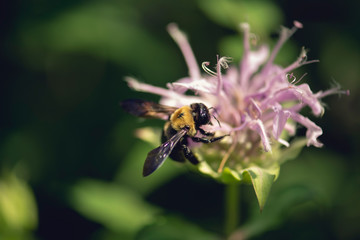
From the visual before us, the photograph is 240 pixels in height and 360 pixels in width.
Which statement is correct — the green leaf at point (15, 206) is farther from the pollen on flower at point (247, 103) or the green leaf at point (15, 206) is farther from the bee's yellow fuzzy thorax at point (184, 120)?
the bee's yellow fuzzy thorax at point (184, 120)

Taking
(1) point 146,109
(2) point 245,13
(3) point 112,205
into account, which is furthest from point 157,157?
(2) point 245,13

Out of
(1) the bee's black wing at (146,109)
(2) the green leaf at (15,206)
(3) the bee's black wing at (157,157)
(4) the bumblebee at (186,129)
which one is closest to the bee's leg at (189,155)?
(4) the bumblebee at (186,129)

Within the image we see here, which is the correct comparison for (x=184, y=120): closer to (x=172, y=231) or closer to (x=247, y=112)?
(x=247, y=112)

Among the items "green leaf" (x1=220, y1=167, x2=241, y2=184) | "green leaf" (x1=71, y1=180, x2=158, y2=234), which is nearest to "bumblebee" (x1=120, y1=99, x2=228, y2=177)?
"green leaf" (x1=220, y1=167, x2=241, y2=184)

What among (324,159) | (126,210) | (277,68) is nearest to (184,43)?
(277,68)

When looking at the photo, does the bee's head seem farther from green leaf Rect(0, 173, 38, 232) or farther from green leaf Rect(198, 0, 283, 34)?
green leaf Rect(0, 173, 38, 232)

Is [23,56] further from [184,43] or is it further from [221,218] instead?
[221,218]
